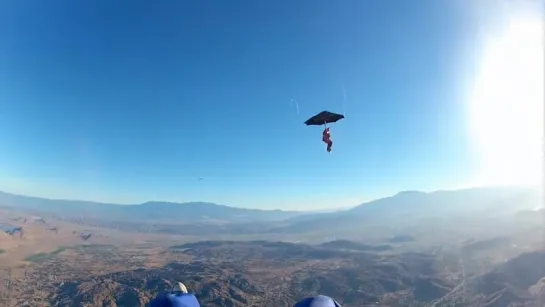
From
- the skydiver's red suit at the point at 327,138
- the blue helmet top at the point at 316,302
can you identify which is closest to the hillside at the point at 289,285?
the skydiver's red suit at the point at 327,138

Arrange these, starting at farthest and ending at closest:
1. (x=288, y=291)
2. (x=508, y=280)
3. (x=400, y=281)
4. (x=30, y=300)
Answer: (x=400, y=281) → (x=288, y=291) → (x=508, y=280) → (x=30, y=300)

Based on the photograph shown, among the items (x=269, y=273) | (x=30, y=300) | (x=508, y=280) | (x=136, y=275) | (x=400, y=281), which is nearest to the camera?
(x=30, y=300)

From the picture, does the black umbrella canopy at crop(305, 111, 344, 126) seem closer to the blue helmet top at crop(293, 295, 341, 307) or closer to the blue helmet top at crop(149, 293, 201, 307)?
the blue helmet top at crop(293, 295, 341, 307)

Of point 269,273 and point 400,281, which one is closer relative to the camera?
point 400,281

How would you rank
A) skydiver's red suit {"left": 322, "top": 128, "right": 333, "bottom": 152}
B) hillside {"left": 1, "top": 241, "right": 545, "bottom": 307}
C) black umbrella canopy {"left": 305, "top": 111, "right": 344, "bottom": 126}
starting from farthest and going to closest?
1. hillside {"left": 1, "top": 241, "right": 545, "bottom": 307}
2. skydiver's red suit {"left": 322, "top": 128, "right": 333, "bottom": 152}
3. black umbrella canopy {"left": 305, "top": 111, "right": 344, "bottom": 126}

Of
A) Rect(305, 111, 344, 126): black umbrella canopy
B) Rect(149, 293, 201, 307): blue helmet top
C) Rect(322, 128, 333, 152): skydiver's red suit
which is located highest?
Rect(305, 111, 344, 126): black umbrella canopy

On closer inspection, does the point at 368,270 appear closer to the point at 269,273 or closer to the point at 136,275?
the point at 269,273

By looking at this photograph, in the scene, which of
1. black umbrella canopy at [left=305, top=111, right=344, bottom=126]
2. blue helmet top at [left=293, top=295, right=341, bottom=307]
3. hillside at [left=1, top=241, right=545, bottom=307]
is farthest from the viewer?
hillside at [left=1, top=241, right=545, bottom=307]

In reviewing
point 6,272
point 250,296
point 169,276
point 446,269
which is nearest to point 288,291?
point 250,296

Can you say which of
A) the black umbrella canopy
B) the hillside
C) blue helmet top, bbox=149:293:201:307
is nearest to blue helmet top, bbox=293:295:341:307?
blue helmet top, bbox=149:293:201:307
